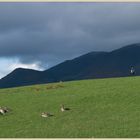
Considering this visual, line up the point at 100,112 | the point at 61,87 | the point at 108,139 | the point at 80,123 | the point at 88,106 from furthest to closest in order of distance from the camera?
the point at 61,87 → the point at 88,106 → the point at 100,112 → the point at 80,123 → the point at 108,139

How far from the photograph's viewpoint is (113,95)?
53.9 metres

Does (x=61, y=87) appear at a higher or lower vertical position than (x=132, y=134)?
higher

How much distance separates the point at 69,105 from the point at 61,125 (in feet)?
36.1

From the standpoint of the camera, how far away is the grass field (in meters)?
37.8

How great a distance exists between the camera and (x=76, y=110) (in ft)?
158

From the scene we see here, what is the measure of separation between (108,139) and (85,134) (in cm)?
352

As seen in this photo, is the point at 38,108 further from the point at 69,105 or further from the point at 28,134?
the point at 28,134

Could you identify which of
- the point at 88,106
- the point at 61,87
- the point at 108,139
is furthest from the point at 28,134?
the point at 61,87

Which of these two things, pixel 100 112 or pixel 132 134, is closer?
pixel 132 134

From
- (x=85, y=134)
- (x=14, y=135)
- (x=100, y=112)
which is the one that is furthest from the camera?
(x=100, y=112)

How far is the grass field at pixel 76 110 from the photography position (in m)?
37.8

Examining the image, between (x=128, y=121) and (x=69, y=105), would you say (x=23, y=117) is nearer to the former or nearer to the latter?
(x=69, y=105)

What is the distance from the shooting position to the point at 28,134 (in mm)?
38281

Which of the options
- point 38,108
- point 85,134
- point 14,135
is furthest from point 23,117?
point 85,134
